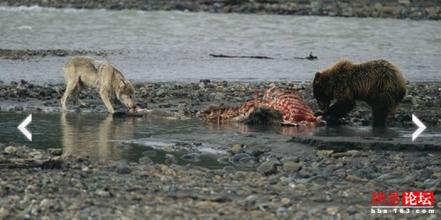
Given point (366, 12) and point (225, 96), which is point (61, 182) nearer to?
point (225, 96)

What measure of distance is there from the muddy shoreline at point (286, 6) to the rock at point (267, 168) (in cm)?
3478

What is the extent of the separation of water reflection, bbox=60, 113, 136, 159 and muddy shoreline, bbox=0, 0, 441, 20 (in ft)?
100

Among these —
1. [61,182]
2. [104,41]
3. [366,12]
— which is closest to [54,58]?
[104,41]

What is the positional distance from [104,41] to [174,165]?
22988mm

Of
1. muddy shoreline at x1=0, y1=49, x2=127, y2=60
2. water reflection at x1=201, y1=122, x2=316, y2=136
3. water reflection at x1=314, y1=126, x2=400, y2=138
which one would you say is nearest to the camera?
water reflection at x1=314, y1=126, x2=400, y2=138

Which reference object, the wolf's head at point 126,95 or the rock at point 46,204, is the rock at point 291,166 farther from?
the wolf's head at point 126,95

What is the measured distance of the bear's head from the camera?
16.1 meters

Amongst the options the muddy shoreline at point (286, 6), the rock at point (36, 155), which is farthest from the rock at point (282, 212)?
the muddy shoreline at point (286, 6)

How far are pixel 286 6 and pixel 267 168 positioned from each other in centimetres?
3696

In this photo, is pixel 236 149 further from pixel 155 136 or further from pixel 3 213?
pixel 3 213

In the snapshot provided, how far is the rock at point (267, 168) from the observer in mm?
11621

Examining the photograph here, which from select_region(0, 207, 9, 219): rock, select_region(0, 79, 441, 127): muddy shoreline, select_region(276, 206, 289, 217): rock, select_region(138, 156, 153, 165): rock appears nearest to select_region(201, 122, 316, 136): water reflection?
select_region(0, 79, 441, 127): muddy shoreline

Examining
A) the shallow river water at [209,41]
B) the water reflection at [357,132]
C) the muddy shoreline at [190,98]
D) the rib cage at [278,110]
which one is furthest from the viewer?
the shallow river water at [209,41]

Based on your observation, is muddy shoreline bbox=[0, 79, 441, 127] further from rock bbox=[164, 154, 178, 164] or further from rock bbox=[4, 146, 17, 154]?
rock bbox=[4, 146, 17, 154]
